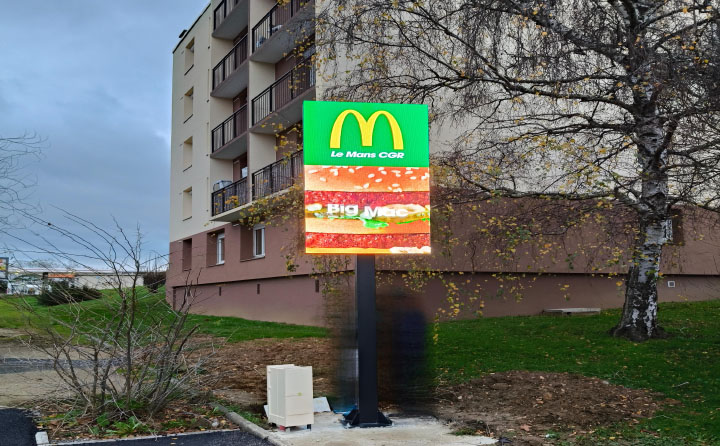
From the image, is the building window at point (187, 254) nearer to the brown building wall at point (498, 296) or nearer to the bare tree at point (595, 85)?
the brown building wall at point (498, 296)

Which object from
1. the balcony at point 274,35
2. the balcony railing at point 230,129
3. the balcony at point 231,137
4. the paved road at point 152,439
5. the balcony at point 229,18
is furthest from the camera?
the balcony at point 229,18

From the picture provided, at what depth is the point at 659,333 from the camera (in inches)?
463

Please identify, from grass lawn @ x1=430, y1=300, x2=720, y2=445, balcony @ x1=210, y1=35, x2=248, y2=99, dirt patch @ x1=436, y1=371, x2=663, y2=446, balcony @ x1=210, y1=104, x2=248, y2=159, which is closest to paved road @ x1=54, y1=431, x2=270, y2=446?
dirt patch @ x1=436, y1=371, x2=663, y2=446

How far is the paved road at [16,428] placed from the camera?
6.68m

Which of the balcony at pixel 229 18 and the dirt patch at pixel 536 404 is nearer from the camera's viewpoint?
the dirt patch at pixel 536 404

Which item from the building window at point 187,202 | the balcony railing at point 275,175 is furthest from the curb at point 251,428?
the building window at point 187,202

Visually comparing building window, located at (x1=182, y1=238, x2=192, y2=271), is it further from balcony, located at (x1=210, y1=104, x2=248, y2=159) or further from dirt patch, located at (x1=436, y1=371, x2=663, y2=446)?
dirt patch, located at (x1=436, y1=371, x2=663, y2=446)

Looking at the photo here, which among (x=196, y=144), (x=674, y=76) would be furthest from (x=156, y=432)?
(x=196, y=144)

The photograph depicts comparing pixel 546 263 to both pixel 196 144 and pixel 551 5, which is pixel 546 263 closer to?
pixel 551 5

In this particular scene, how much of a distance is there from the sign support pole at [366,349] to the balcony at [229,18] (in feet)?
61.1

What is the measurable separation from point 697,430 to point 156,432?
19.4 ft

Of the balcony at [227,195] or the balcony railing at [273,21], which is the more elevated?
the balcony railing at [273,21]

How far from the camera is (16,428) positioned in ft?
23.5

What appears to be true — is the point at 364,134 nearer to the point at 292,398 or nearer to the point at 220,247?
the point at 292,398
